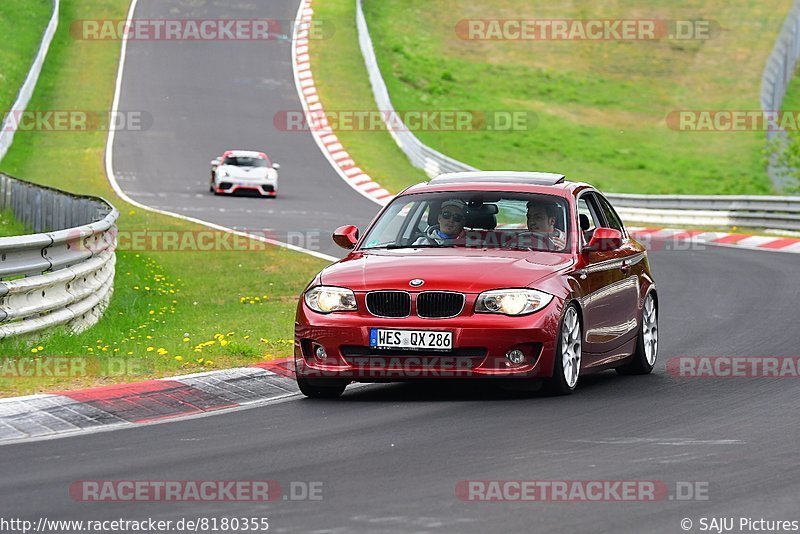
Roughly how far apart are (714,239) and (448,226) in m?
20.2

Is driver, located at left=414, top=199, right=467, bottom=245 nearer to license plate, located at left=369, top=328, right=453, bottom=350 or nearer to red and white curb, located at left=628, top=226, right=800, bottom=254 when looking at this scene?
license plate, located at left=369, top=328, right=453, bottom=350

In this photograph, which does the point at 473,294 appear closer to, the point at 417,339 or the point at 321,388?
the point at 417,339

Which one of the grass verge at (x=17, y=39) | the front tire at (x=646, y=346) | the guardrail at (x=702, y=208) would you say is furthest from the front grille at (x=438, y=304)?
the grass verge at (x=17, y=39)

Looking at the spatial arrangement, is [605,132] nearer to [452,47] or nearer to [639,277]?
[452,47]

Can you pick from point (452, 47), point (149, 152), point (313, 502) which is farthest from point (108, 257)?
point (452, 47)

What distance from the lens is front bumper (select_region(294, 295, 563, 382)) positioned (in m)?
10.2

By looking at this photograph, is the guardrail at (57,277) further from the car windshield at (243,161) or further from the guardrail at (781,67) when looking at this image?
the guardrail at (781,67)

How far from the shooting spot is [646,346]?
1243 centimetres

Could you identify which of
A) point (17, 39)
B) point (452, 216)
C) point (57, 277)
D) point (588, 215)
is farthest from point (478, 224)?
point (17, 39)

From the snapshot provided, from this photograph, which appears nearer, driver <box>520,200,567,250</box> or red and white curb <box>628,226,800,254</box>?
driver <box>520,200,567,250</box>

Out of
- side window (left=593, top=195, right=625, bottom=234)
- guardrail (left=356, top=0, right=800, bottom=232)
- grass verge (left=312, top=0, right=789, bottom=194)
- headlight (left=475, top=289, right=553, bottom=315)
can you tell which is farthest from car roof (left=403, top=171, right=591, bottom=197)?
grass verge (left=312, top=0, right=789, bottom=194)

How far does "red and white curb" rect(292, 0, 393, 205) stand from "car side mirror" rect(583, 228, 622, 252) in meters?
19.6

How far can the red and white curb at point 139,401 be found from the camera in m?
9.32

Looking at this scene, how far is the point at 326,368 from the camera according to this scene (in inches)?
412
